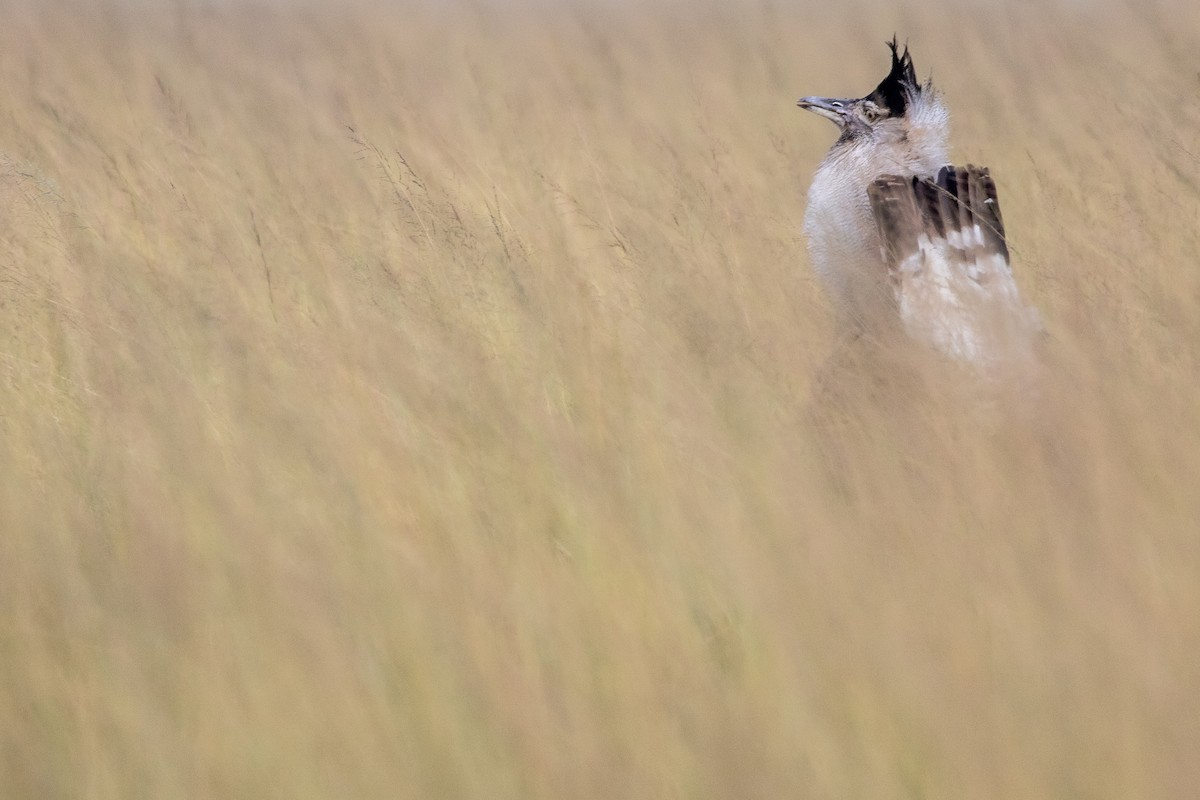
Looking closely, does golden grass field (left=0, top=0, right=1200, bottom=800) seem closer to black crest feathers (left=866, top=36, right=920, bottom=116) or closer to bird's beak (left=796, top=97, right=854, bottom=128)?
bird's beak (left=796, top=97, right=854, bottom=128)

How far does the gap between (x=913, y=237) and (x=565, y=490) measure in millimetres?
963

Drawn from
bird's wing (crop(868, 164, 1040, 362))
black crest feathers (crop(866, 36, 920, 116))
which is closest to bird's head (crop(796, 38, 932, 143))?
black crest feathers (crop(866, 36, 920, 116))

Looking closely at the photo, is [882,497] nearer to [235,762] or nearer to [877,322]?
[877,322]

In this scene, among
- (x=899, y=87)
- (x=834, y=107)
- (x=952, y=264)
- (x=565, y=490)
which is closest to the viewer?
(x=565, y=490)

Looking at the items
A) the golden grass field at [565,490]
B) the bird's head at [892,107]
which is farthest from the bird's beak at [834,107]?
the golden grass field at [565,490]

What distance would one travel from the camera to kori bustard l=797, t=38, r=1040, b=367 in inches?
101

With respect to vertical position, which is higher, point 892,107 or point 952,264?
point 892,107

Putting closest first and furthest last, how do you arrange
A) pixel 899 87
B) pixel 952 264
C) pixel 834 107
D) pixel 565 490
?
1. pixel 565 490
2. pixel 952 264
3. pixel 899 87
4. pixel 834 107

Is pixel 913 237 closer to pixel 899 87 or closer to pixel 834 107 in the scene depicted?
pixel 899 87

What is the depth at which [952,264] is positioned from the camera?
8.68ft

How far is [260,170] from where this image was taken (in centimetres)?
396

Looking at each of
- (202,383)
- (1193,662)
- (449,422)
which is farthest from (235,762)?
(1193,662)

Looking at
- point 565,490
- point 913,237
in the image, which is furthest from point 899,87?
point 565,490

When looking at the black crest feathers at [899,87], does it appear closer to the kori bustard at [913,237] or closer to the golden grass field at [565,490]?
the kori bustard at [913,237]
